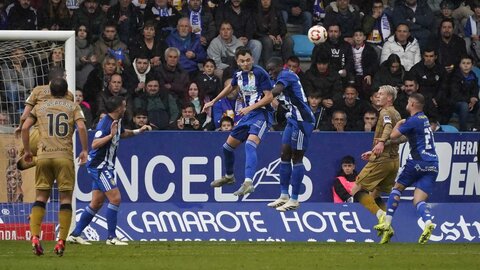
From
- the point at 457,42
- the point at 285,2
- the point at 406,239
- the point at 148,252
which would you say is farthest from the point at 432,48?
the point at 148,252

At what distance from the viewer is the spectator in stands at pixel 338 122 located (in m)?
25.4

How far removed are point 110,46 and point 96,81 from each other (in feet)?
4.00

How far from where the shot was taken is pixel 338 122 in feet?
83.3

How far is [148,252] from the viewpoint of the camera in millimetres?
18438

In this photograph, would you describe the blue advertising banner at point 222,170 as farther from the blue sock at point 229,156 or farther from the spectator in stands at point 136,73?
the spectator in stands at point 136,73

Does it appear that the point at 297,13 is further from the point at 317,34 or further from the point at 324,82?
the point at 317,34

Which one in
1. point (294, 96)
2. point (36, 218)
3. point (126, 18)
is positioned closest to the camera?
point (36, 218)

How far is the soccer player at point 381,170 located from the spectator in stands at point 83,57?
6.37 meters

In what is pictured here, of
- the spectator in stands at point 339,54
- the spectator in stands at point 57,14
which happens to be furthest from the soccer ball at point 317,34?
the spectator in stands at point 57,14

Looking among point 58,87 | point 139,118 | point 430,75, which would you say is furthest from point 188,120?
point 58,87

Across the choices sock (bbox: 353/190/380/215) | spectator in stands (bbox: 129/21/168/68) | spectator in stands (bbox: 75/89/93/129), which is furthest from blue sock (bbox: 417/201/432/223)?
spectator in stands (bbox: 129/21/168/68)

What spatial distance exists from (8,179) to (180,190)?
323cm

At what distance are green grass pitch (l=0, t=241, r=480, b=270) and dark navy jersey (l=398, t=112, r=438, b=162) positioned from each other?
4.67 ft

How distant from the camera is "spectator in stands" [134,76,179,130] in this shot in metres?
25.1
